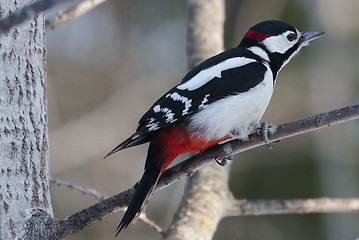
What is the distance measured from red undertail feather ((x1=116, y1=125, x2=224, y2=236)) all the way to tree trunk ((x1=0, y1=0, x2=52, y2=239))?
335mm

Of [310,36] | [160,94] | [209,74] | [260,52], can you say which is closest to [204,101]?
[209,74]

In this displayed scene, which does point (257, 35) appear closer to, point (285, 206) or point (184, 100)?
point (184, 100)

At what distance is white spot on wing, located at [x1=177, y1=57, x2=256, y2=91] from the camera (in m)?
2.63

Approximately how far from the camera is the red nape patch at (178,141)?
94.1 inches

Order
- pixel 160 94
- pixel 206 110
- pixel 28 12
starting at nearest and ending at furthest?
pixel 28 12, pixel 206 110, pixel 160 94

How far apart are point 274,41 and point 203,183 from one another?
893 millimetres

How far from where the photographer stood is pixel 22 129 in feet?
6.74

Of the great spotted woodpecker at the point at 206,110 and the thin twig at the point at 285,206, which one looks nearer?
the great spotted woodpecker at the point at 206,110

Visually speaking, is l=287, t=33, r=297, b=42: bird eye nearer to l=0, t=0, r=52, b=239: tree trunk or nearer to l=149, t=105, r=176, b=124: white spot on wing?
l=149, t=105, r=176, b=124: white spot on wing

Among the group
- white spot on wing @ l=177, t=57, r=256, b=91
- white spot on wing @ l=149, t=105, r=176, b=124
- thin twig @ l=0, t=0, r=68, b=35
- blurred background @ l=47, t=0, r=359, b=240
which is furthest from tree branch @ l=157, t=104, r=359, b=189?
blurred background @ l=47, t=0, r=359, b=240

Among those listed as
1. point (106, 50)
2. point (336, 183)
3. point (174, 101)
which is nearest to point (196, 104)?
point (174, 101)

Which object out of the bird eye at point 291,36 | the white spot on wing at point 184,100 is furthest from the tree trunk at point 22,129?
the bird eye at point 291,36

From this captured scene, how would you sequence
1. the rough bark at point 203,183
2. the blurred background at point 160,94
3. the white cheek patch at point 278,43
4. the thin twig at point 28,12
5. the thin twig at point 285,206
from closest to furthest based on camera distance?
the thin twig at point 28,12 < the rough bark at point 203,183 < the thin twig at point 285,206 < the white cheek patch at point 278,43 < the blurred background at point 160,94

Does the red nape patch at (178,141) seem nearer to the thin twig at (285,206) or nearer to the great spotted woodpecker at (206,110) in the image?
the great spotted woodpecker at (206,110)
